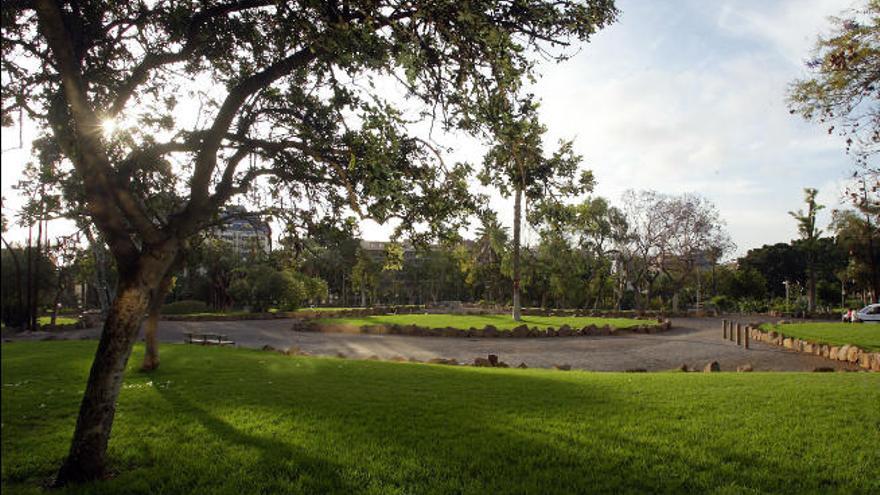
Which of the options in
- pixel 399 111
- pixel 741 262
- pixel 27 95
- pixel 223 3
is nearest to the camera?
pixel 399 111

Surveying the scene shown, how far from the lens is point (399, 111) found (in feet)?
18.9

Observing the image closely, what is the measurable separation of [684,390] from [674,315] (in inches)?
1503

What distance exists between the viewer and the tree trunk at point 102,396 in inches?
217

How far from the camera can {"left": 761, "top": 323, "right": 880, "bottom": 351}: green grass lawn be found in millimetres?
19984

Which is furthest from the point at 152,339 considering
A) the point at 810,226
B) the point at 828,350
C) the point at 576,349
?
the point at 810,226

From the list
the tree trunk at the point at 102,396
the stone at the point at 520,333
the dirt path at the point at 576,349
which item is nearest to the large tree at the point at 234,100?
the tree trunk at the point at 102,396

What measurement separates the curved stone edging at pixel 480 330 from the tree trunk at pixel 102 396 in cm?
2303

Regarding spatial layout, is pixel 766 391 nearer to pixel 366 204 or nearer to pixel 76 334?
pixel 366 204

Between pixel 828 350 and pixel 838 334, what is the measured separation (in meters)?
4.76

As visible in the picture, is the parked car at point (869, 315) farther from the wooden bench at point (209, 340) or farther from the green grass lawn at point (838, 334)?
the wooden bench at point (209, 340)

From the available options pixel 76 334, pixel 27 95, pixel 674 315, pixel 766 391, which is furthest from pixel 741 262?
pixel 27 95

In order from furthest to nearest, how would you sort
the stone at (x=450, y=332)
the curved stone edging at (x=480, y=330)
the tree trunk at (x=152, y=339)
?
the stone at (x=450, y=332)
the curved stone edging at (x=480, y=330)
the tree trunk at (x=152, y=339)

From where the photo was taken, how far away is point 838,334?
23125mm

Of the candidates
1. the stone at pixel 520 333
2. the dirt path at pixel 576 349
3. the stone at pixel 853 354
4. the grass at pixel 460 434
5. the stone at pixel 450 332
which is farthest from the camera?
the stone at pixel 450 332
